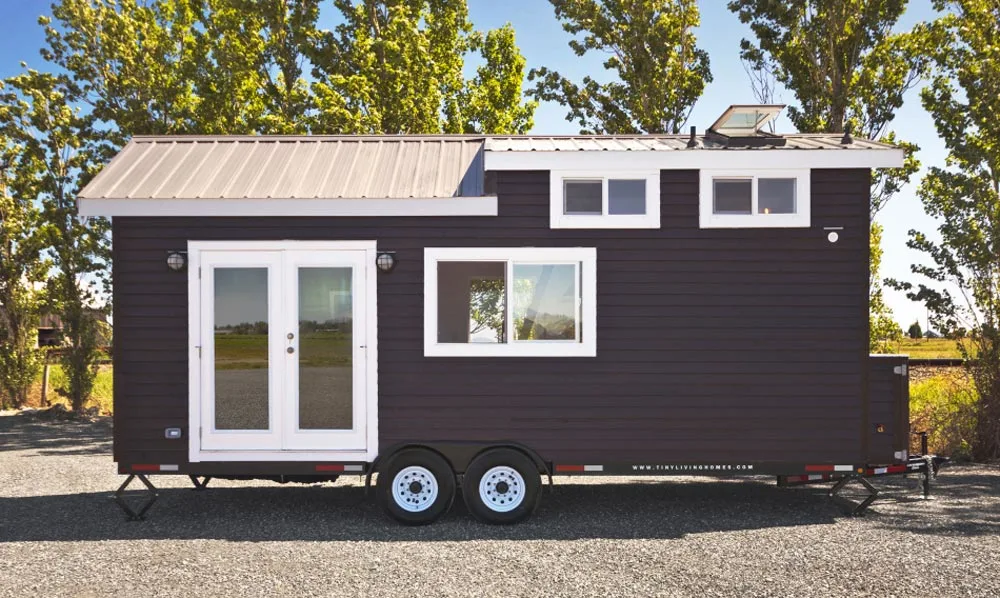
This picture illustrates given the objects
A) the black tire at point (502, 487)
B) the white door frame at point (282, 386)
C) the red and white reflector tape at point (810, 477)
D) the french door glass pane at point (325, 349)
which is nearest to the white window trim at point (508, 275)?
the white door frame at point (282, 386)

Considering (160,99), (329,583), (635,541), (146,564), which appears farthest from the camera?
(160,99)

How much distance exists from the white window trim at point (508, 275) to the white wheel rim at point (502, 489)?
104 centimetres

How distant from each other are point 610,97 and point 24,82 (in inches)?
481

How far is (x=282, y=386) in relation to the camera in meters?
6.45

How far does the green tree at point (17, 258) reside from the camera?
49.9 ft

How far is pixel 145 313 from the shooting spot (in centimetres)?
649

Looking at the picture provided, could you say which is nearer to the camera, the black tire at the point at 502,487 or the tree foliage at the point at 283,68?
the black tire at the point at 502,487

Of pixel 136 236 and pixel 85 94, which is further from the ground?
pixel 85 94

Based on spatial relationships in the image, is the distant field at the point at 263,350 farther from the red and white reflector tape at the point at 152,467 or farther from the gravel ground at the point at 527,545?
the gravel ground at the point at 527,545

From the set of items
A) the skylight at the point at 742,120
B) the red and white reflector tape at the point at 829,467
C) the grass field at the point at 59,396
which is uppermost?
the skylight at the point at 742,120

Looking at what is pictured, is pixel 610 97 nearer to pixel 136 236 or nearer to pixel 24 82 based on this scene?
pixel 136 236

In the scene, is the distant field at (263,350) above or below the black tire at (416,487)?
Answer: above

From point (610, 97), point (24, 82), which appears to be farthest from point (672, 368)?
point (24, 82)

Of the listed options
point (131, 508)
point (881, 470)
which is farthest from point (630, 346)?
point (131, 508)
